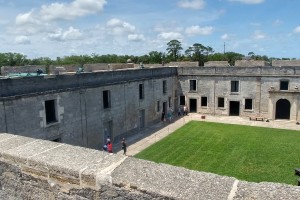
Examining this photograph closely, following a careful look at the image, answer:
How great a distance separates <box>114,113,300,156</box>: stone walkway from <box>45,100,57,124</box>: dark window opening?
5.17 m

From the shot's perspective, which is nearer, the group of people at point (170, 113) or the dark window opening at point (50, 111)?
the dark window opening at point (50, 111)

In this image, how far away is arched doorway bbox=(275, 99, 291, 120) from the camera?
2991 centimetres

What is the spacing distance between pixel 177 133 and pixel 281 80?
1287 centimetres

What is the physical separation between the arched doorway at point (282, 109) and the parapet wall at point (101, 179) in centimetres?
3042

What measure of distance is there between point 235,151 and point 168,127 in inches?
322

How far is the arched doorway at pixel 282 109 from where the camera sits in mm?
29909

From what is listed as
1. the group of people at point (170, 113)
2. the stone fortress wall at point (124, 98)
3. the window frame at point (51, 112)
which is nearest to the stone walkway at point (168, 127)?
the group of people at point (170, 113)

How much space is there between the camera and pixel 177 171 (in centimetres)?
281

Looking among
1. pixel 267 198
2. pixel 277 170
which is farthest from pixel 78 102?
pixel 267 198

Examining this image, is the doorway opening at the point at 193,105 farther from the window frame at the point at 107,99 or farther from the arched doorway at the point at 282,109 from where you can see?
the window frame at the point at 107,99

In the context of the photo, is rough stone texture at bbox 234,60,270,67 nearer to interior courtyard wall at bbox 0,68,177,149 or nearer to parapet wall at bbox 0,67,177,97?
interior courtyard wall at bbox 0,68,177,149

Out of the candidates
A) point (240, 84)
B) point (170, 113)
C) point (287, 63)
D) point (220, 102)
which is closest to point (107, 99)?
point (170, 113)

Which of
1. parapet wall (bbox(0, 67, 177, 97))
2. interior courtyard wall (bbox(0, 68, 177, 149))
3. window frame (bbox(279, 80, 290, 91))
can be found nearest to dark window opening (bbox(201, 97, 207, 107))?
interior courtyard wall (bbox(0, 68, 177, 149))

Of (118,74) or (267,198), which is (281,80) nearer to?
(118,74)
